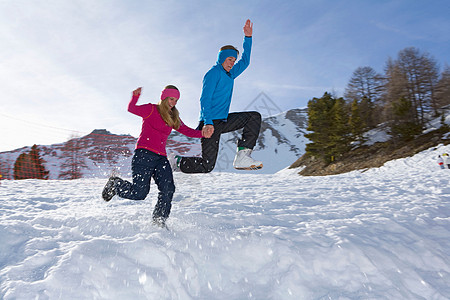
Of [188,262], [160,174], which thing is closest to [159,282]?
[188,262]

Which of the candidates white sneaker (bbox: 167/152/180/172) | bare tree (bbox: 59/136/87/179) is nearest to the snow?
white sneaker (bbox: 167/152/180/172)

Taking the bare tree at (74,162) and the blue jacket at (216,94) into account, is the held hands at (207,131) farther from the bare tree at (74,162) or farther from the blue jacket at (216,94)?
the bare tree at (74,162)

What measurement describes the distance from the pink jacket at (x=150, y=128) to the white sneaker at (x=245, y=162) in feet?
3.14

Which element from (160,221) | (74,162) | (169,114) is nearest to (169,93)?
(169,114)

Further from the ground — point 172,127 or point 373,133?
point 373,133

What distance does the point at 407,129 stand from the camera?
65.6ft

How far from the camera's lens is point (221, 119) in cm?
349

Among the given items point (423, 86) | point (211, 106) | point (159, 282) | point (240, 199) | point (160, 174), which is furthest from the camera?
point (423, 86)

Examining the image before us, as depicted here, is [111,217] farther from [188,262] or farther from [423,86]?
[423,86]

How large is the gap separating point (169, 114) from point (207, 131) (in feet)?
1.63

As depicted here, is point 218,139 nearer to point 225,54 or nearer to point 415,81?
point 225,54

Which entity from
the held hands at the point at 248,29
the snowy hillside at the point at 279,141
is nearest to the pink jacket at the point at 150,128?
the held hands at the point at 248,29

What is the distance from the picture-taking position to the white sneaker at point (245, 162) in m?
3.44

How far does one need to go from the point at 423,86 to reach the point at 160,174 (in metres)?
28.7
